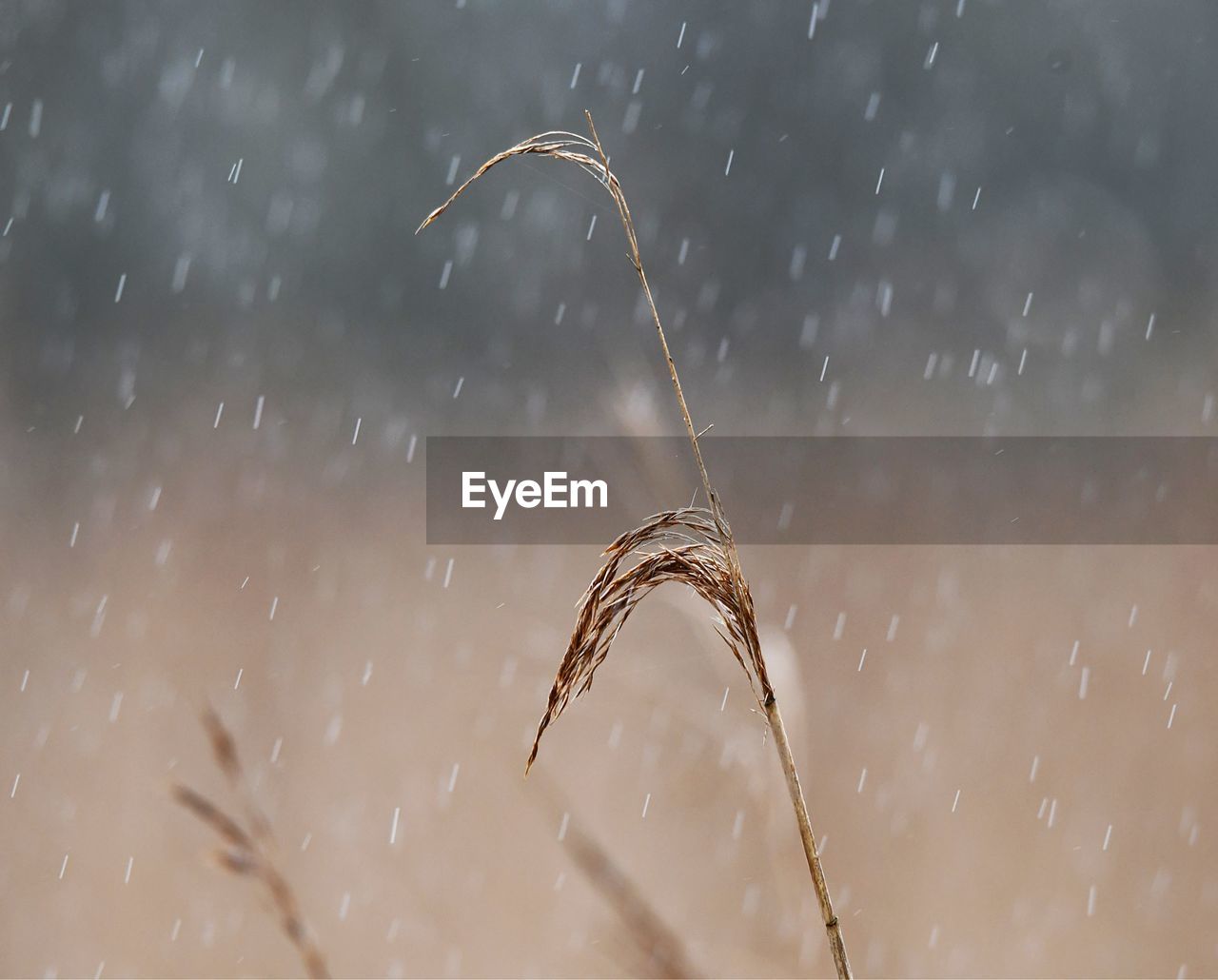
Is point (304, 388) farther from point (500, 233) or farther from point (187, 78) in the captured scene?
point (187, 78)

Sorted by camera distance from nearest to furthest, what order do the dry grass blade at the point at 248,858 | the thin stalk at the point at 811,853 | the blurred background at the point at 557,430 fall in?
1. the thin stalk at the point at 811,853
2. the dry grass blade at the point at 248,858
3. the blurred background at the point at 557,430

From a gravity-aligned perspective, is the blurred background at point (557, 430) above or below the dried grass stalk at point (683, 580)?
above

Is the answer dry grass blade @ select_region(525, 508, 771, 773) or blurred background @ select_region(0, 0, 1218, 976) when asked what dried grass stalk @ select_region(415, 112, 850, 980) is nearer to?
dry grass blade @ select_region(525, 508, 771, 773)

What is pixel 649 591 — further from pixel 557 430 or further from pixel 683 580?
pixel 557 430

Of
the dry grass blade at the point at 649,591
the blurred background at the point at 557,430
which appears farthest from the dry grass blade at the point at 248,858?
the blurred background at the point at 557,430

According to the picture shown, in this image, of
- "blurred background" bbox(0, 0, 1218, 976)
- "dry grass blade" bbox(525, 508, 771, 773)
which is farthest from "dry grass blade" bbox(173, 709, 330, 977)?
"blurred background" bbox(0, 0, 1218, 976)

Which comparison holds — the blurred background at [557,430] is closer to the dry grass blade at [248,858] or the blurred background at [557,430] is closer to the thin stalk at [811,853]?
the dry grass blade at [248,858]

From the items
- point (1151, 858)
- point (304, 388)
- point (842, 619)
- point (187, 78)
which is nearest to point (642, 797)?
point (842, 619)

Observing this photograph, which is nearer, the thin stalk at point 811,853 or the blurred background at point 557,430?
the thin stalk at point 811,853
